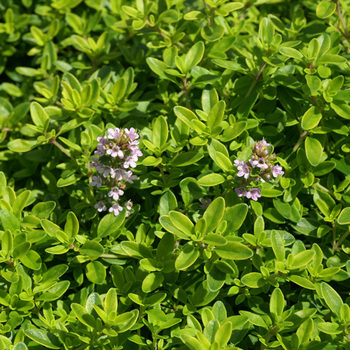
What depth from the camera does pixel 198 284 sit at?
8.54ft

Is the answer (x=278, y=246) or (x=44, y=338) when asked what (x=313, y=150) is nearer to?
(x=278, y=246)

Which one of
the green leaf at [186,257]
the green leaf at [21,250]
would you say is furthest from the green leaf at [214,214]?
→ the green leaf at [21,250]

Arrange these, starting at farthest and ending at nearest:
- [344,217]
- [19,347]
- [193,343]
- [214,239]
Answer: [344,217] < [214,239] < [19,347] < [193,343]

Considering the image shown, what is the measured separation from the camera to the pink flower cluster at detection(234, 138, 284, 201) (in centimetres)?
246

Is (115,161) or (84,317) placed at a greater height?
(115,161)

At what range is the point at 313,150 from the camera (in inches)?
106

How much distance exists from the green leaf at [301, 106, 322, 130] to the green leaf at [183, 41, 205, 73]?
71 cm

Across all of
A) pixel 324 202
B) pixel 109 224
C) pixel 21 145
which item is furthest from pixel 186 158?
pixel 21 145

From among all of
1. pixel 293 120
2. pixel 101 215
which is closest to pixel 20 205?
pixel 101 215

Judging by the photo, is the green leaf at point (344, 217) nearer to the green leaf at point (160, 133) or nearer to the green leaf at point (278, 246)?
the green leaf at point (278, 246)

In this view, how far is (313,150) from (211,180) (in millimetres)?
587

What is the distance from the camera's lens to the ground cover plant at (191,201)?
7.78ft

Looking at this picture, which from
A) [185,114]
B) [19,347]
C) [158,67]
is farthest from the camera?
[158,67]

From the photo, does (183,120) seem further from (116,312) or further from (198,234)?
(116,312)
